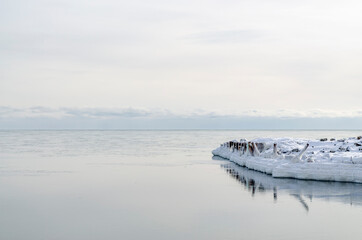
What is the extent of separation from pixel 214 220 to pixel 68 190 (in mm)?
10568

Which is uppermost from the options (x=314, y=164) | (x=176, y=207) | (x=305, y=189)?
(x=314, y=164)

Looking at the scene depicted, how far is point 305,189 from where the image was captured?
23953 millimetres

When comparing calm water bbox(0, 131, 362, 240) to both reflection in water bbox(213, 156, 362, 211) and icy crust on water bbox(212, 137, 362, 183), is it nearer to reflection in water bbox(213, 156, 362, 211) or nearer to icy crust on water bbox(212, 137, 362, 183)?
reflection in water bbox(213, 156, 362, 211)

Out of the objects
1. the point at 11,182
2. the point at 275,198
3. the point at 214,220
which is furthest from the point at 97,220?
the point at 11,182

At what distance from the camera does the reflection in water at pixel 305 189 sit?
21.2 metres

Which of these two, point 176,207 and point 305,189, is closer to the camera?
point 176,207

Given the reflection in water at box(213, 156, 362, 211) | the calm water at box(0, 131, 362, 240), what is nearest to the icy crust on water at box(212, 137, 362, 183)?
the reflection in water at box(213, 156, 362, 211)

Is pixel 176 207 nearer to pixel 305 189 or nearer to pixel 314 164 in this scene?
pixel 305 189

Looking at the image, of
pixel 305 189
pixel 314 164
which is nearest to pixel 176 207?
pixel 305 189

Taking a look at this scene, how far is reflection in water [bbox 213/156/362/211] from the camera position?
21.2m

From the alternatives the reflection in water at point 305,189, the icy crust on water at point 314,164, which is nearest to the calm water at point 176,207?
the reflection in water at point 305,189

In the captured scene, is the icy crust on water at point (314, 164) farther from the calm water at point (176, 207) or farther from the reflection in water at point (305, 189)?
the calm water at point (176, 207)

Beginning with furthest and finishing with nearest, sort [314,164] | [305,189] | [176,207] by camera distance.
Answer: [314,164], [305,189], [176,207]

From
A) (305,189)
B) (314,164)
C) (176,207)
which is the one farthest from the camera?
(314,164)
